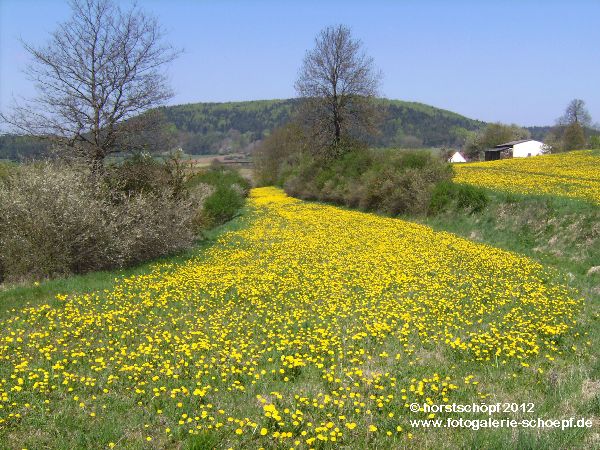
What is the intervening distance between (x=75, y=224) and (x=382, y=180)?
2072 centimetres

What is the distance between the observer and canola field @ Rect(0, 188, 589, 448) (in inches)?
201

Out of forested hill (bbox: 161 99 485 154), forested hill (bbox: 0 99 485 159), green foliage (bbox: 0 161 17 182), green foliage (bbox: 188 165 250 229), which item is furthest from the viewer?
forested hill (bbox: 161 99 485 154)

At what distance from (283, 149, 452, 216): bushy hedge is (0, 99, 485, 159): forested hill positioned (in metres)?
80.7

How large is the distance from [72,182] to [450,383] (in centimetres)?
1161

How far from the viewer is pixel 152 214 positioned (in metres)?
14.8

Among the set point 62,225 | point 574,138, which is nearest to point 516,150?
point 574,138

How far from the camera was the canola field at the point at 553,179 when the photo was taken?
21.9 m

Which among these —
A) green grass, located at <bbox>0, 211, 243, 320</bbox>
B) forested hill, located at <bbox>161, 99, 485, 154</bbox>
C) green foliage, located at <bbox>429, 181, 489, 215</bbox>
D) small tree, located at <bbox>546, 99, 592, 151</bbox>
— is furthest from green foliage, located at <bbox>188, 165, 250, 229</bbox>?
forested hill, located at <bbox>161, 99, 485, 154</bbox>

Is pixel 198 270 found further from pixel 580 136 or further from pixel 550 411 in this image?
pixel 580 136

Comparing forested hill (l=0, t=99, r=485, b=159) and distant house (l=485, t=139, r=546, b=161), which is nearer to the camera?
distant house (l=485, t=139, r=546, b=161)

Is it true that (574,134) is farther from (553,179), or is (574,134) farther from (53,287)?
(53,287)

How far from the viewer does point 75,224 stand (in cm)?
1212

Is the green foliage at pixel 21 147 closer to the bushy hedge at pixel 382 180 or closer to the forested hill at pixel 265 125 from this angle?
the bushy hedge at pixel 382 180

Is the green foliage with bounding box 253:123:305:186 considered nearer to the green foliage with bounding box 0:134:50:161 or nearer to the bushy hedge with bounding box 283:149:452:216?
the bushy hedge with bounding box 283:149:452:216
